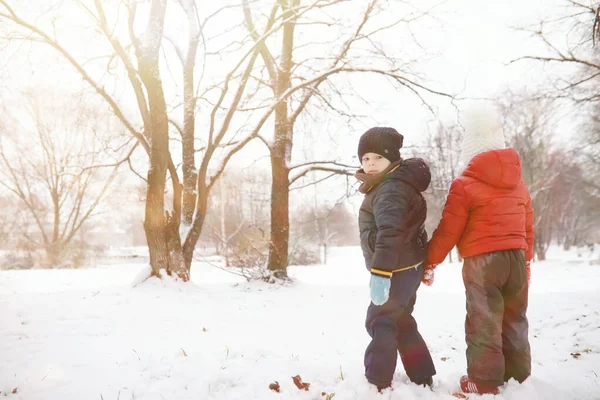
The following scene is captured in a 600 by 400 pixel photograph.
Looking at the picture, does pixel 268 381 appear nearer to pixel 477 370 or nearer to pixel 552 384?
pixel 477 370

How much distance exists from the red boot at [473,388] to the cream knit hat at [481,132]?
5.08 feet

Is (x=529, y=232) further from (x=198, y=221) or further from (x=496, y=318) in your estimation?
(x=198, y=221)

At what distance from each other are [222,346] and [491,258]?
8.05ft

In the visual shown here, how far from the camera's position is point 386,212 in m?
2.06

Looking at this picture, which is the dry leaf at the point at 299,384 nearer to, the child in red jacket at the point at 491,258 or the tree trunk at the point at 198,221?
the child in red jacket at the point at 491,258

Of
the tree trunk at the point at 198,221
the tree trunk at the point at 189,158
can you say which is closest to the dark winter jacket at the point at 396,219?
the tree trunk at the point at 198,221

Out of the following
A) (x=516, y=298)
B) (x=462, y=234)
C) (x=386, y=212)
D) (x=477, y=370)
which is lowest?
(x=477, y=370)

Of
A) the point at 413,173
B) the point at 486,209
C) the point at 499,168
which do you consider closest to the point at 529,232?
the point at 486,209

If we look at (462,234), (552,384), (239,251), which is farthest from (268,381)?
(239,251)

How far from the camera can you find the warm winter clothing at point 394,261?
2.01 m

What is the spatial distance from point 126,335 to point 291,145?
6038 mm

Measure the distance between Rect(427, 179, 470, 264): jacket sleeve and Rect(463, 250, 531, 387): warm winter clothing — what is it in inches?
6.7

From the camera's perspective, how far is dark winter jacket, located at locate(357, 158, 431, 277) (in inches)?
78.9

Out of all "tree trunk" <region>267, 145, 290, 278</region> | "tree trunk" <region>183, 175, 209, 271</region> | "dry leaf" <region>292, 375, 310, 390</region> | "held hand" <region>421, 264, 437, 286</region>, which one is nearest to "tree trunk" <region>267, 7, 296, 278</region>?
"tree trunk" <region>267, 145, 290, 278</region>
